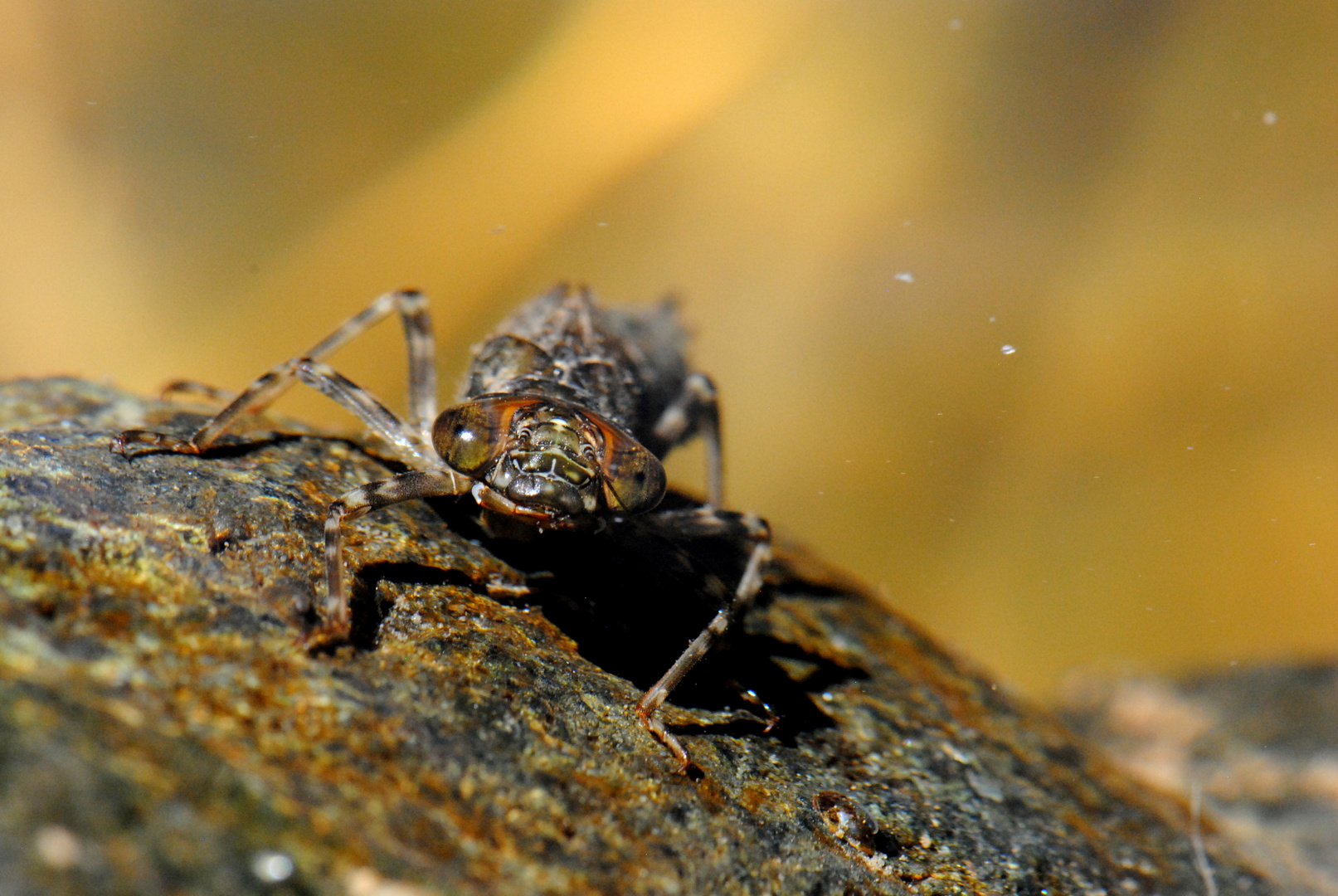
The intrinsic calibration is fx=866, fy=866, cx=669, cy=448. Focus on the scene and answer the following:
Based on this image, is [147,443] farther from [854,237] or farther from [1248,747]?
[1248,747]

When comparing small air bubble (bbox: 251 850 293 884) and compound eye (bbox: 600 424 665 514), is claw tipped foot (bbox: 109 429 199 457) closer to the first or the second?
compound eye (bbox: 600 424 665 514)

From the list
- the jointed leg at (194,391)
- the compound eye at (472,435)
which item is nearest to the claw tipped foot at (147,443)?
the compound eye at (472,435)

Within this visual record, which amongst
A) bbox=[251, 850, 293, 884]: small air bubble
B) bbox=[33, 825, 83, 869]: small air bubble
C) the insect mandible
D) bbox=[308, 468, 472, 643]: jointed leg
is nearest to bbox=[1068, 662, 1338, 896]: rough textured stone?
the insect mandible

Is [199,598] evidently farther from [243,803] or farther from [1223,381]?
[1223,381]

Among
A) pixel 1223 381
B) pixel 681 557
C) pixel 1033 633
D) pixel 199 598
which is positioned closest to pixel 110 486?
Result: pixel 199 598

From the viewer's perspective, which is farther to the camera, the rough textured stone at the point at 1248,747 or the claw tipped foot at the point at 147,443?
the rough textured stone at the point at 1248,747

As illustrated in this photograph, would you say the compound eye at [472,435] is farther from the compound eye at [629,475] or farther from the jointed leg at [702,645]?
the jointed leg at [702,645]
